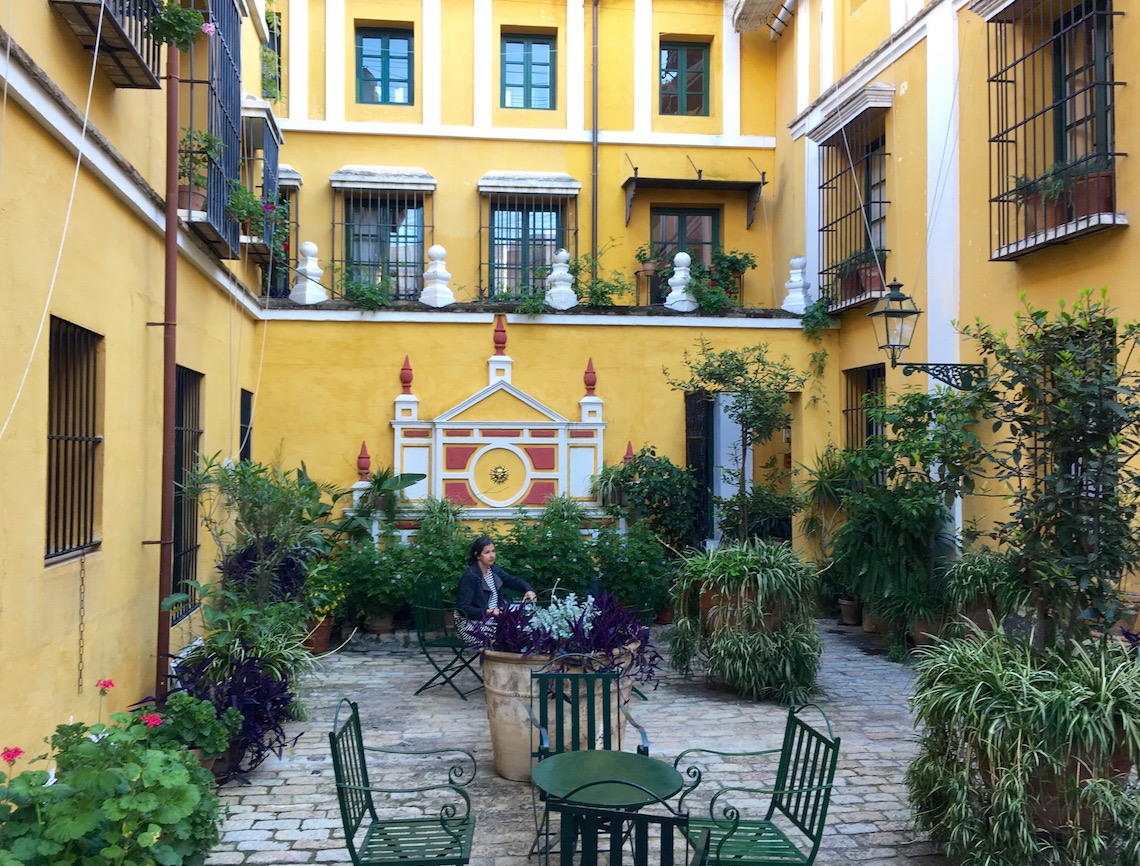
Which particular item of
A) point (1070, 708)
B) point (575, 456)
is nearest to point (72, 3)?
point (1070, 708)

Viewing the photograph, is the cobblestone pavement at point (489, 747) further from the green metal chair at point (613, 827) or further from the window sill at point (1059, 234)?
the window sill at point (1059, 234)

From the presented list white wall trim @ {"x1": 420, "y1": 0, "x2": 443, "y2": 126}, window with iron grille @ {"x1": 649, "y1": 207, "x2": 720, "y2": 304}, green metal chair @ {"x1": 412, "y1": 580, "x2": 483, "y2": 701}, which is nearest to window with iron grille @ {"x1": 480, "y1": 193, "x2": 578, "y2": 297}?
window with iron grille @ {"x1": 649, "y1": 207, "x2": 720, "y2": 304}

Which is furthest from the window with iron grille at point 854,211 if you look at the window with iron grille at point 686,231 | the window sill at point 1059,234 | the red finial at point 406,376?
the red finial at point 406,376

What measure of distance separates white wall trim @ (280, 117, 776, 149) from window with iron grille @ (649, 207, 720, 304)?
3.04 ft

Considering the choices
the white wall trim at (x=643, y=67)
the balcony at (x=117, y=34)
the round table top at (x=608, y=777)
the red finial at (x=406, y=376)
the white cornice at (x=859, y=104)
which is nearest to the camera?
the round table top at (x=608, y=777)

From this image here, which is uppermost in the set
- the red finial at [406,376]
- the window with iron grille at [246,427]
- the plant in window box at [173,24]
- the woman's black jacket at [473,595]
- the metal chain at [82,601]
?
the plant in window box at [173,24]

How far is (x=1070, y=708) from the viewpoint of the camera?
375cm

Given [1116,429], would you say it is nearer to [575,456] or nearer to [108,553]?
[108,553]

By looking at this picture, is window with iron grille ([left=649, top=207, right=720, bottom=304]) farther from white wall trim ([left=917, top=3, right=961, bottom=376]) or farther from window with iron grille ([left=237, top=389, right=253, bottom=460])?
window with iron grille ([left=237, top=389, right=253, bottom=460])

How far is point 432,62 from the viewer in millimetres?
13070

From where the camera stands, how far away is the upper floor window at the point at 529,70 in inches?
531

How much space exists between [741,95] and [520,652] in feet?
34.6

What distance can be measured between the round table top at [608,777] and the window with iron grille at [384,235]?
955 cm

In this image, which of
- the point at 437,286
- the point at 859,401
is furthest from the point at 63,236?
the point at 859,401
